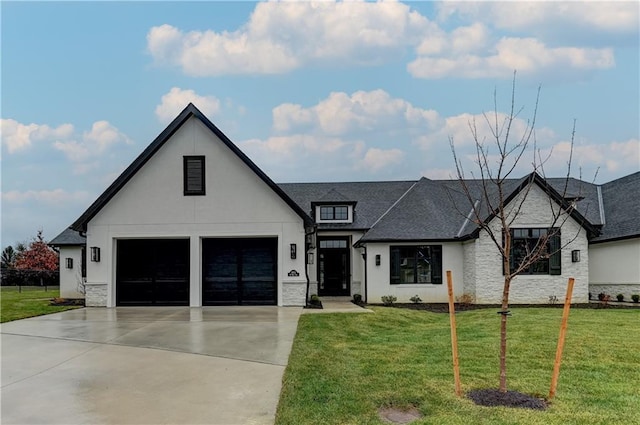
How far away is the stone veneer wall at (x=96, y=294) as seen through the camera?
17641 mm

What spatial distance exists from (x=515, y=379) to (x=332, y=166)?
24323 millimetres

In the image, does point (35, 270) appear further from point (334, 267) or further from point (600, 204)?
point (600, 204)

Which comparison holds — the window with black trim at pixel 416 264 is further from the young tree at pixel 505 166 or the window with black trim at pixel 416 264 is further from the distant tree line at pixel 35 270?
the distant tree line at pixel 35 270

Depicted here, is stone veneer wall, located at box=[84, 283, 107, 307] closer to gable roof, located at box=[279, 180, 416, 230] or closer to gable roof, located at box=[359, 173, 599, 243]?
gable roof, located at box=[279, 180, 416, 230]

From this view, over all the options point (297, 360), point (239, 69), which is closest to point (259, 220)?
point (239, 69)

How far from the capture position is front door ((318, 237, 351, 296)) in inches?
951

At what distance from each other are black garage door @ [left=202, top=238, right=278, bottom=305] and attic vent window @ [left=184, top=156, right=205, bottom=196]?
6.22 feet

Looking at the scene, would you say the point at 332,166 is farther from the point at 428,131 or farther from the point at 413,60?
the point at 413,60

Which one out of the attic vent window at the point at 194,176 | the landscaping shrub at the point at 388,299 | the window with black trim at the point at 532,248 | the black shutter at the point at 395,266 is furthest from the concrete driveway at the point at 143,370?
the window with black trim at the point at 532,248

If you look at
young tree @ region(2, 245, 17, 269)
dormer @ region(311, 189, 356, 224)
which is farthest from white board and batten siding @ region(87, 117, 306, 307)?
young tree @ region(2, 245, 17, 269)

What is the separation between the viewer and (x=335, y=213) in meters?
23.9

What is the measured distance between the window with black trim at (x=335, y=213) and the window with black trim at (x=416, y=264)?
3.92m

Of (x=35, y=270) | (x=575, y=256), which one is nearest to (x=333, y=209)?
(x=575, y=256)

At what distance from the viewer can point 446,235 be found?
20.5 m
